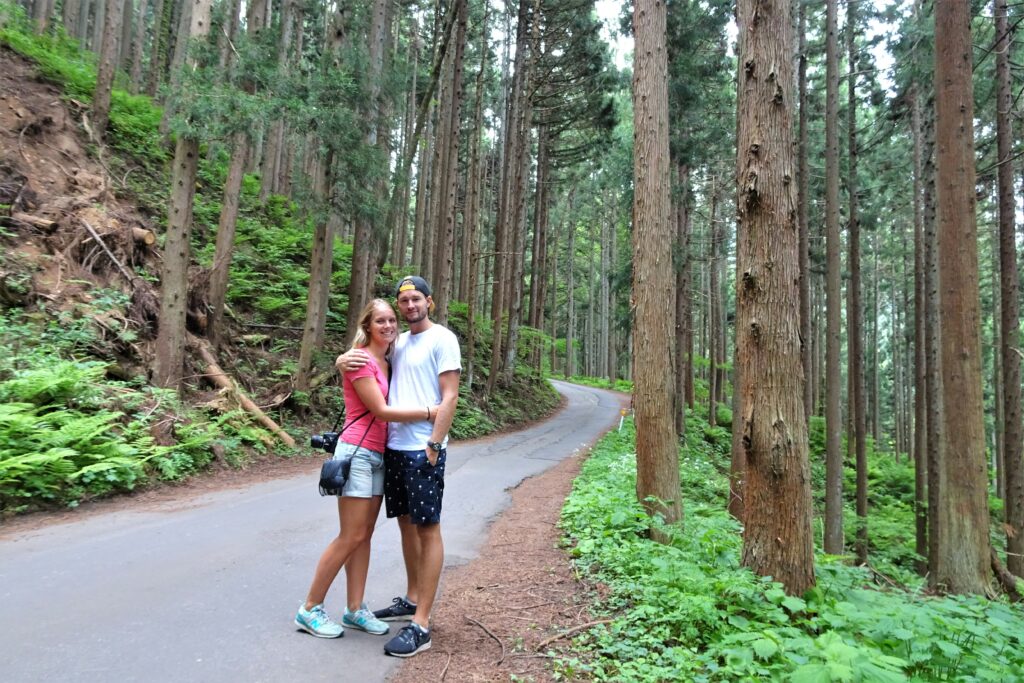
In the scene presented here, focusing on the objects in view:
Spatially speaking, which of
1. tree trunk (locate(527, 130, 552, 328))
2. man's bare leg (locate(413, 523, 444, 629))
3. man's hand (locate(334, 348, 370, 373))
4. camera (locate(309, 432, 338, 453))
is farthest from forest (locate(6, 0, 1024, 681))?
man's hand (locate(334, 348, 370, 373))

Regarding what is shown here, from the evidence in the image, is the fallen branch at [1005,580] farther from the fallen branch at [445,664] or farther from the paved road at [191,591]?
the fallen branch at [445,664]

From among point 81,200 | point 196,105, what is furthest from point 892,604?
point 81,200

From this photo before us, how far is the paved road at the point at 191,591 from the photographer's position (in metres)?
3.00

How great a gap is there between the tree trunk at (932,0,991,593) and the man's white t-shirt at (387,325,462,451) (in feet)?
22.9

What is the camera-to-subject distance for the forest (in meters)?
4.12

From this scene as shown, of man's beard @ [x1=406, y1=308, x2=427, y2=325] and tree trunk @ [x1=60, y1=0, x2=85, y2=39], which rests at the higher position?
tree trunk @ [x1=60, y1=0, x2=85, y2=39]

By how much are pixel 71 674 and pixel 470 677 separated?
1.98 metres

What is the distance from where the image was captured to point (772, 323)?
411 cm

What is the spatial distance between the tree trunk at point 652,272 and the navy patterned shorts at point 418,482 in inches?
144

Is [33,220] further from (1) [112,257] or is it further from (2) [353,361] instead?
(2) [353,361]

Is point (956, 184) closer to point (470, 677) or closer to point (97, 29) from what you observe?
point (470, 677)

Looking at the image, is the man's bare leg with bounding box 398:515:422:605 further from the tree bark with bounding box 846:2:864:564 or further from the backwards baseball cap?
the tree bark with bounding box 846:2:864:564

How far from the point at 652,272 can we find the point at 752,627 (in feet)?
13.0

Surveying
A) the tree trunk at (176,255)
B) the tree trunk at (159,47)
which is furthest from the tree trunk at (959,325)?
the tree trunk at (159,47)
